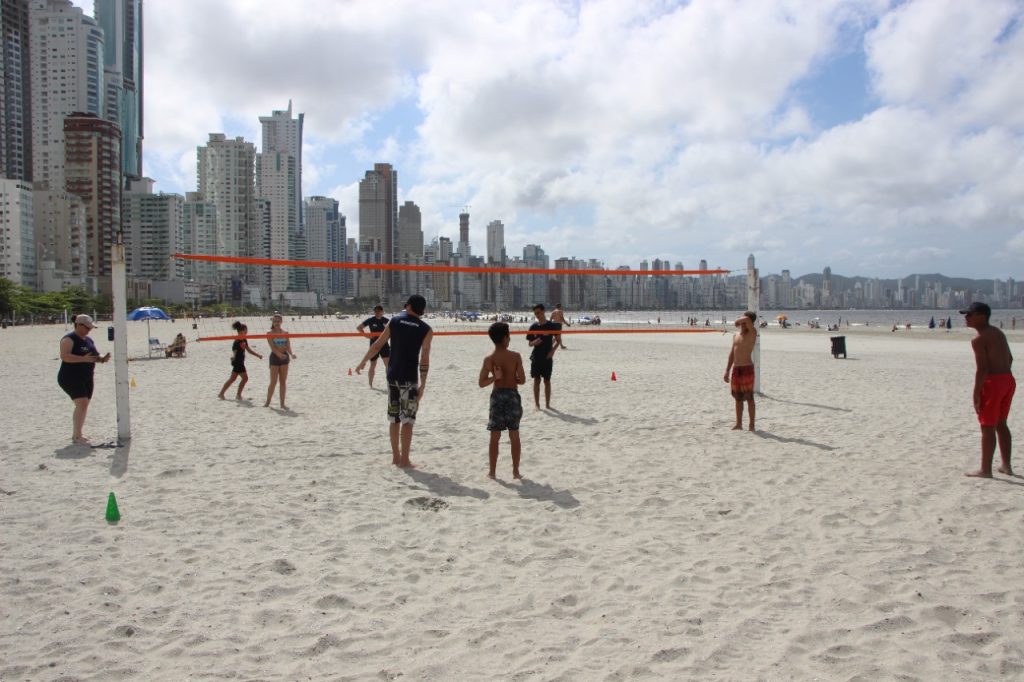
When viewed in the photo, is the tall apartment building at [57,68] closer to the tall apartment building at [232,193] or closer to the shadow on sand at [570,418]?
the tall apartment building at [232,193]

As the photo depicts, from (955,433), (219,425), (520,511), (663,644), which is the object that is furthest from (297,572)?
(955,433)

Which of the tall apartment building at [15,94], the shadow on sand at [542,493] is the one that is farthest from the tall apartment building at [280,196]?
the shadow on sand at [542,493]

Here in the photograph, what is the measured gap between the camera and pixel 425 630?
3098 millimetres

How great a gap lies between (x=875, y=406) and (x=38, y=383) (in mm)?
14221

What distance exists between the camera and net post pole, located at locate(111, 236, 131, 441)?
6.65 metres

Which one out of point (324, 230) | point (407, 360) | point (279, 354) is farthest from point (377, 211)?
point (407, 360)

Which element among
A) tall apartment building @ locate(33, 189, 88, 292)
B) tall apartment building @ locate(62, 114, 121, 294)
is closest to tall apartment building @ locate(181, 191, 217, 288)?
tall apartment building @ locate(62, 114, 121, 294)

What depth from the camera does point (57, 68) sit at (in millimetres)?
133750

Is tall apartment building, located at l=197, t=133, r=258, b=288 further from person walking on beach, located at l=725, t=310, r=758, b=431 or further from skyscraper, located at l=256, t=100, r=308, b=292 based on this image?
person walking on beach, located at l=725, t=310, r=758, b=431

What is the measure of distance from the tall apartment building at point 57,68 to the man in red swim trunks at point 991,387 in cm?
15562

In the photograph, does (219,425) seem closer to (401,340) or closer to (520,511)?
(401,340)

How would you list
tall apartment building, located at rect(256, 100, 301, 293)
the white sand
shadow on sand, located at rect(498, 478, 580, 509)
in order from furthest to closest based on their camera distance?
tall apartment building, located at rect(256, 100, 301, 293) < shadow on sand, located at rect(498, 478, 580, 509) < the white sand

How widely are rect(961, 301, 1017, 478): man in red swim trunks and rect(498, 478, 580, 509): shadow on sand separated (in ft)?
11.1

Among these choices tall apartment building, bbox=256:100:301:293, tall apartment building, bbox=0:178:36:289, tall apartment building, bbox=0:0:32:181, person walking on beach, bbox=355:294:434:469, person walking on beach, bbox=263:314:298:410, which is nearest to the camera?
person walking on beach, bbox=355:294:434:469
